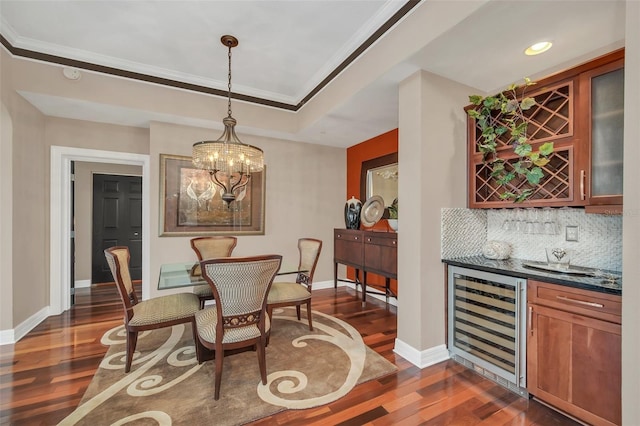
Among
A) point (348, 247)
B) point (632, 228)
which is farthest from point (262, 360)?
point (348, 247)

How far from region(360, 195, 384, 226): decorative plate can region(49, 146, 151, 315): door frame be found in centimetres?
308

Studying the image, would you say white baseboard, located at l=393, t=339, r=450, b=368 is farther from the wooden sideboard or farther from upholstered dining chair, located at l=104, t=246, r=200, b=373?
upholstered dining chair, located at l=104, t=246, r=200, b=373

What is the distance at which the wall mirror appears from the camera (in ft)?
13.1

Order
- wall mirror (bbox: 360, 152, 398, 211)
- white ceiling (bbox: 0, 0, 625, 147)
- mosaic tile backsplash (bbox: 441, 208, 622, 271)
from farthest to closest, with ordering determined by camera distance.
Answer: wall mirror (bbox: 360, 152, 398, 211) < mosaic tile backsplash (bbox: 441, 208, 622, 271) < white ceiling (bbox: 0, 0, 625, 147)

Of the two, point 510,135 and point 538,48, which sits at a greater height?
point 538,48

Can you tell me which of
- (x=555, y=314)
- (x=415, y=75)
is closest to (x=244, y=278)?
(x=555, y=314)

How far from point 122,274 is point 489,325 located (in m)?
3.00

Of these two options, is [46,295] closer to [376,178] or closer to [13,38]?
[13,38]

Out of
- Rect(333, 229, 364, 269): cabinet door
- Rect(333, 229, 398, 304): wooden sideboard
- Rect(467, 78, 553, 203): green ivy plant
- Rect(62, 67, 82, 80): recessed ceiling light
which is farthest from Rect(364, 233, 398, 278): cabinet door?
Rect(62, 67, 82, 80): recessed ceiling light

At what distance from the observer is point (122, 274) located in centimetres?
217

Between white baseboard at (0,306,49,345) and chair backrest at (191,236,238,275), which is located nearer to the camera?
white baseboard at (0,306,49,345)

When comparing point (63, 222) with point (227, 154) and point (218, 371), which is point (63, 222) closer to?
point (227, 154)

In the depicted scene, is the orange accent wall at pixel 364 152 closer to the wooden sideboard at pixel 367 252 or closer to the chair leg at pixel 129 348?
the wooden sideboard at pixel 367 252

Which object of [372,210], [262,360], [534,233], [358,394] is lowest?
[358,394]
